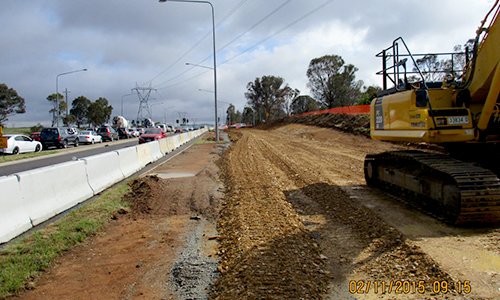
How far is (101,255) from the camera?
6.16m

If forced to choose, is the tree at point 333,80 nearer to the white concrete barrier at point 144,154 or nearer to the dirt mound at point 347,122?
the dirt mound at point 347,122

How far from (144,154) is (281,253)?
1432 centimetres

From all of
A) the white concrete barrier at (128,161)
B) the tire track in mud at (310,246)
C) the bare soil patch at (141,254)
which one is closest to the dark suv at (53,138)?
the white concrete barrier at (128,161)

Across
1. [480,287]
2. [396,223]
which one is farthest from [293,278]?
[396,223]

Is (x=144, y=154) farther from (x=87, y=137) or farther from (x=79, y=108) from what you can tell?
(x=79, y=108)

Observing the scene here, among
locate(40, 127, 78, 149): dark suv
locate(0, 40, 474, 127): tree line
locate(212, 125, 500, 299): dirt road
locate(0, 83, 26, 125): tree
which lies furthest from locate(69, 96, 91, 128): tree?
locate(212, 125, 500, 299): dirt road

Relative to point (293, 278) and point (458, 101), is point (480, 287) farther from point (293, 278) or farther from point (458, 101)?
point (458, 101)

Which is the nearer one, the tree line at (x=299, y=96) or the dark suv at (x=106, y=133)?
the tree line at (x=299, y=96)

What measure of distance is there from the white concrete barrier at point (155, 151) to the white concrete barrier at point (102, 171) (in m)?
6.99

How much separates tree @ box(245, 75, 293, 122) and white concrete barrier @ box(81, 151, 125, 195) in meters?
87.8

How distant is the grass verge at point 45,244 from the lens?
204 inches

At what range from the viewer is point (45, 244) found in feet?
21.4

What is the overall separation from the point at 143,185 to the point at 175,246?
5.26 m

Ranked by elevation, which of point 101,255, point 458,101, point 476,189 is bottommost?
point 101,255
